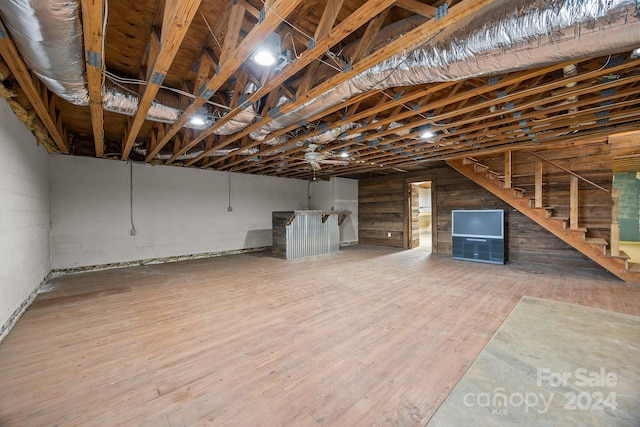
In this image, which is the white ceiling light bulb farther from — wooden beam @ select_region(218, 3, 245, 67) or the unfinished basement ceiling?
wooden beam @ select_region(218, 3, 245, 67)

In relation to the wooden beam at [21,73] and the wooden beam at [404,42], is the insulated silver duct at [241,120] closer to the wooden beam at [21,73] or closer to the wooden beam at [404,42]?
the wooden beam at [404,42]

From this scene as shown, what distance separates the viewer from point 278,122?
3.05 metres

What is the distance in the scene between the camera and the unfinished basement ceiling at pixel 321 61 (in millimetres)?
1448

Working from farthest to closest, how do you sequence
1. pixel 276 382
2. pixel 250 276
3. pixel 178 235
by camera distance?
pixel 178 235 < pixel 250 276 < pixel 276 382

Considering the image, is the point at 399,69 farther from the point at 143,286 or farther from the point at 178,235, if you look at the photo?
the point at 178,235

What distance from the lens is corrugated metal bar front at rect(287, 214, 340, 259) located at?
6324 millimetres

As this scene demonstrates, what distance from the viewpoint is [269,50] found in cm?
183

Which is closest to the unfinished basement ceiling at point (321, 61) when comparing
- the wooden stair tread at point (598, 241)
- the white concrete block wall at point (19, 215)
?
the white concrete block wall at point (19, 215)

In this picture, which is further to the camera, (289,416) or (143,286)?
(143,286)

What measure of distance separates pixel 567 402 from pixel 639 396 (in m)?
0.48

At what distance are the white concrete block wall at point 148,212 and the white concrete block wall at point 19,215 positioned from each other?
78cm

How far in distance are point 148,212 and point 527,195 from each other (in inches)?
328

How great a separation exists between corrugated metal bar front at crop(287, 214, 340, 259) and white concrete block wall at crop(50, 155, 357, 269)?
68.9 inches

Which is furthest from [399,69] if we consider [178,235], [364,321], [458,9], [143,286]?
[178,235]
